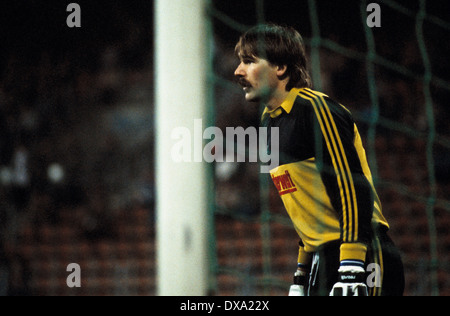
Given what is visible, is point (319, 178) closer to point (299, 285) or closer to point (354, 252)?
point (354, 252)

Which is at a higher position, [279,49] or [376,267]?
[279,49]

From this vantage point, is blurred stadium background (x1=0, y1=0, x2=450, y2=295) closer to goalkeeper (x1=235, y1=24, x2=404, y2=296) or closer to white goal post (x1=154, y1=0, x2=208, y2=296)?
goalkeeper (x1=235, y1=24, x2=404, y2=296)

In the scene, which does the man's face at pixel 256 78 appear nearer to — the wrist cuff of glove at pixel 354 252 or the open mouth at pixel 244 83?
the open mouth at pixel 244 83

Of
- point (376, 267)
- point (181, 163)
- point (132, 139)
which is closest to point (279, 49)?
point (181, 163)

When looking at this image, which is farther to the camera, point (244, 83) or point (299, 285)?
point (299, 285)

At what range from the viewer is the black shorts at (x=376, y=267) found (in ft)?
4.02

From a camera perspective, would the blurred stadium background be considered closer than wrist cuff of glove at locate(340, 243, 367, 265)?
No

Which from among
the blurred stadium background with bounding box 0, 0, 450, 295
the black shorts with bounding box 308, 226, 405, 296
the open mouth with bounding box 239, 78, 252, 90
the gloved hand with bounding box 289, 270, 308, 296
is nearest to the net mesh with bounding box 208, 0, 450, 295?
the blurred stadium background with bounding box 0, 0, 450, 295

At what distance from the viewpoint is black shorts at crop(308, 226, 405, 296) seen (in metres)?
1.23

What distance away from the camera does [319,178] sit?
1245 millimetres

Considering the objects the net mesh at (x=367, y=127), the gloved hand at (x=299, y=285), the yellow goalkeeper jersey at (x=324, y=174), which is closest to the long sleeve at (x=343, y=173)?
the yellow goalkeeper jersey at (x=324, y=174)

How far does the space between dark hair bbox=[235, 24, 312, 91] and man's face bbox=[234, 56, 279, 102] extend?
0.06 feet

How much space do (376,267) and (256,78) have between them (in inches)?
20.8

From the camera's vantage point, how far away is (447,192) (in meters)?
4.97
